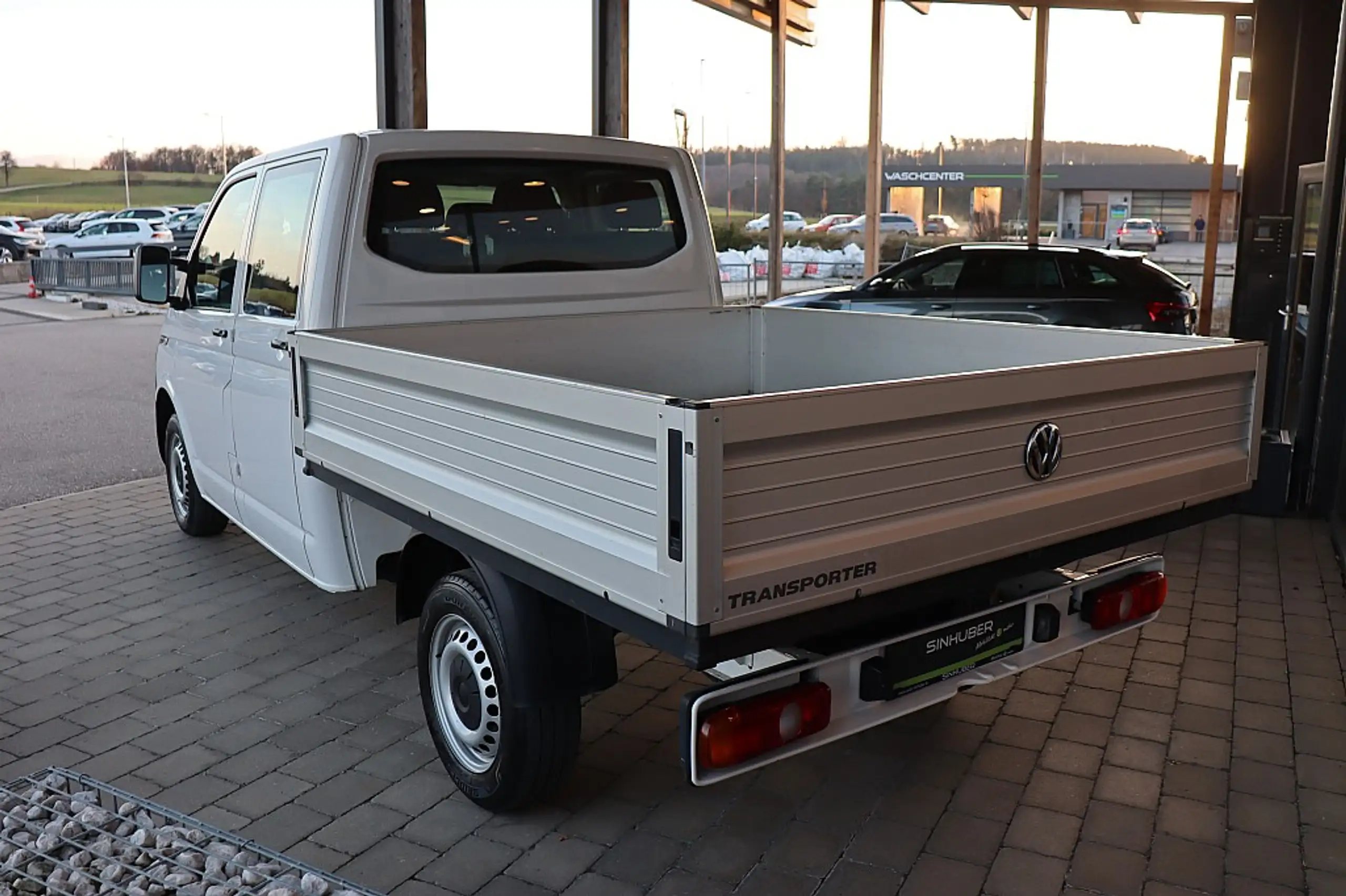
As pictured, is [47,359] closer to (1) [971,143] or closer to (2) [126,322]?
(2) [126,322]

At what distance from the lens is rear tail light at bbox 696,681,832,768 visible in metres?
2.44

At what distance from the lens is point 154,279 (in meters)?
5.50

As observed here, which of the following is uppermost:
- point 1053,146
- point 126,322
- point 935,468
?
point 1053,146

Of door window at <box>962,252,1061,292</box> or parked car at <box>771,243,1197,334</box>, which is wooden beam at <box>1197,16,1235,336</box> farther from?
door window at <box>962,252,1061,292</box>

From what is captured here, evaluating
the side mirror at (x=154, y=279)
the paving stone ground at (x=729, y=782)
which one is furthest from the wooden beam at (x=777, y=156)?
the paving stone ground at (x=729, y=782)

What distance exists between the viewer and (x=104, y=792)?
3.42 m

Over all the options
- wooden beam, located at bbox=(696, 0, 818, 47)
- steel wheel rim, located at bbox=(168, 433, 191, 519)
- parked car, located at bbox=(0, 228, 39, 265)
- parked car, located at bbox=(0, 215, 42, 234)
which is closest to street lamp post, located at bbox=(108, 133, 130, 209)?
wooden beam, located at bbox=(696, 0, 818, 47)

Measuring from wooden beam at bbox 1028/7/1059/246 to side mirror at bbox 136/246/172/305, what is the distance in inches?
412

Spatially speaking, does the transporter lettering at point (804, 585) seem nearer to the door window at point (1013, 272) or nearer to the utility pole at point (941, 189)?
the door window at point (1013, 272)

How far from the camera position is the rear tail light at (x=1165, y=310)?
32.3 feet

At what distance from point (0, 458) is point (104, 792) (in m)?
6.25

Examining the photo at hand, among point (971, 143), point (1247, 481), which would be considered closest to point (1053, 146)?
point (971, 143)

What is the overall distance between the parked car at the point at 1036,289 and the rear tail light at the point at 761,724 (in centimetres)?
764

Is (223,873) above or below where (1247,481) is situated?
below
